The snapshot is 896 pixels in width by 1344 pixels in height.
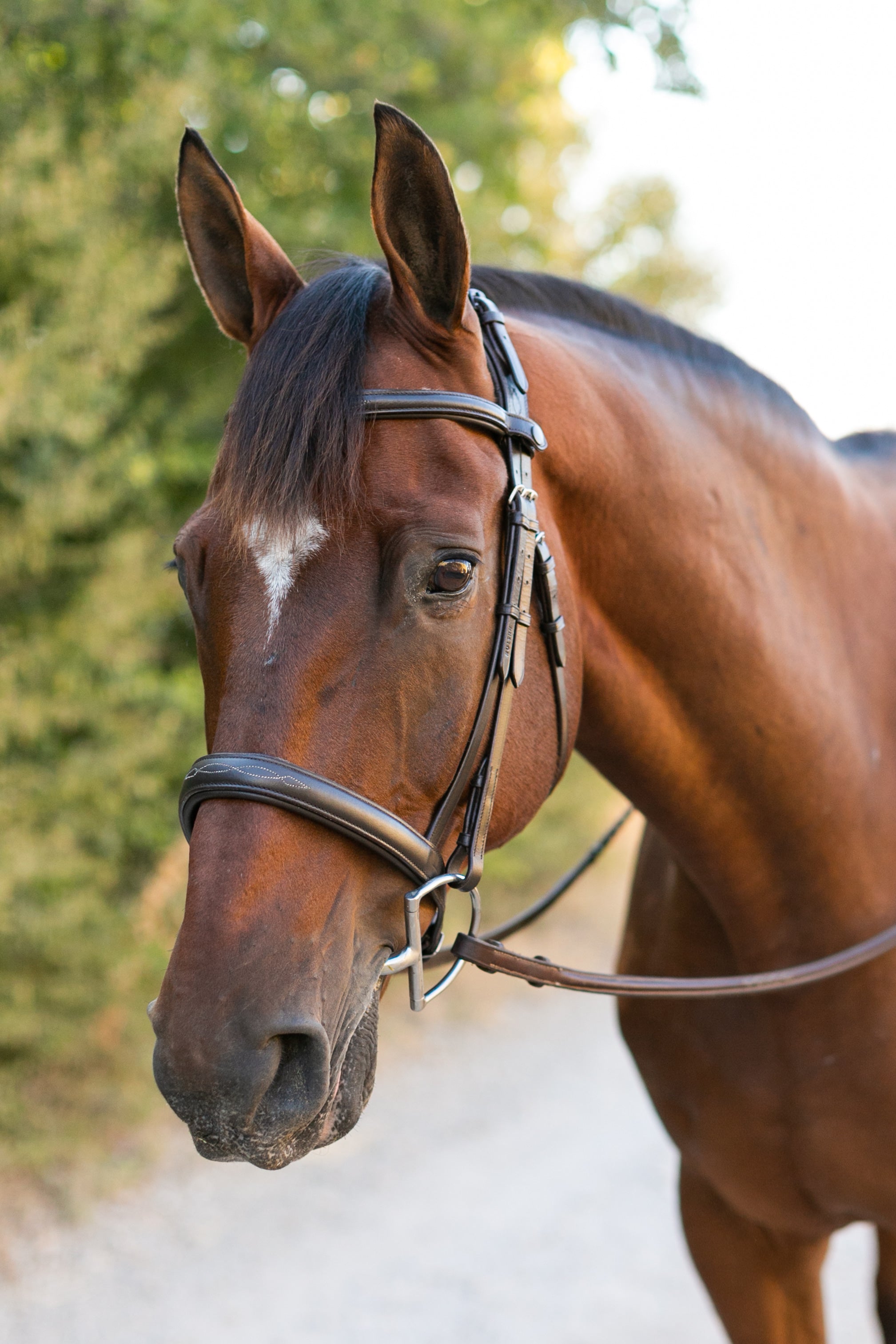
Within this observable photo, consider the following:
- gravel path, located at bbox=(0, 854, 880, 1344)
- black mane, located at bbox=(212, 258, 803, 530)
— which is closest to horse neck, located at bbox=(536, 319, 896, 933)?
black mane, located at bbox=(212, 258, 803, 530)

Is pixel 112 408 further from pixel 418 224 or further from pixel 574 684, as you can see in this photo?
pixel 574 684

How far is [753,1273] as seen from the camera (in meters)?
2.43

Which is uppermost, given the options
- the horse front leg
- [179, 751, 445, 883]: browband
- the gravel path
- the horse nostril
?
[179, 751, 445, 883]: browband

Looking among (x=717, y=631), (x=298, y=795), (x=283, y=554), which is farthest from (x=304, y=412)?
(x=717, y=631)

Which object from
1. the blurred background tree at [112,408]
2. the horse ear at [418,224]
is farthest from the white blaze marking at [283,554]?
the blurred background tree at [112,408]

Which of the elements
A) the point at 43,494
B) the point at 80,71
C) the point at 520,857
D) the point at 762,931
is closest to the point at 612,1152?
the point at 520,857

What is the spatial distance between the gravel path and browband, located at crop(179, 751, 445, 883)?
3.03 m

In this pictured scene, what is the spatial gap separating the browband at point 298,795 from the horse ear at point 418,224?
0.75m

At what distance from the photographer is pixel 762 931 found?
206 cm

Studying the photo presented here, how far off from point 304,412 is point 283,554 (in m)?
0.22

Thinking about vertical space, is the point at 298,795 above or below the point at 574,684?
below

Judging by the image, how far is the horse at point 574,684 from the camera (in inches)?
53.4

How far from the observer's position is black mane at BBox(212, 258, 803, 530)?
1438 mm

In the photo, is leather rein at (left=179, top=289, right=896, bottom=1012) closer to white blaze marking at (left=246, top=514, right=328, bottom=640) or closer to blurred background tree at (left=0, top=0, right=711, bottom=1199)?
white blaze marking at (left=246, top=514, right=328, bottom=640)
